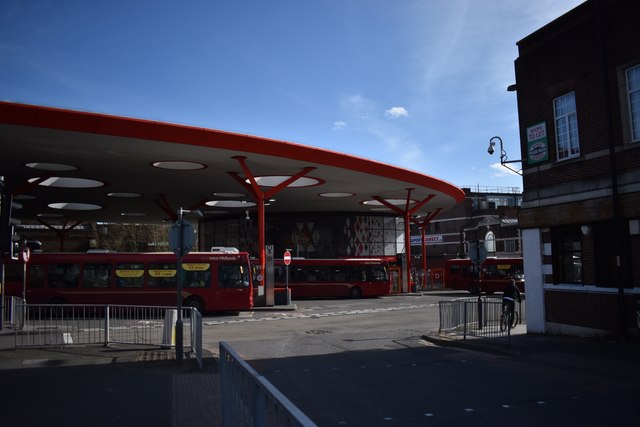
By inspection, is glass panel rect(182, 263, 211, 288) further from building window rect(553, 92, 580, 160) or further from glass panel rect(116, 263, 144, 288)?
building window rect(553, 92, 580, 160)

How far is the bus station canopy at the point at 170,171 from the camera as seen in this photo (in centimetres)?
2108

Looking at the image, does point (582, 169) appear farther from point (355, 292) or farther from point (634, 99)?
point (355, 292)

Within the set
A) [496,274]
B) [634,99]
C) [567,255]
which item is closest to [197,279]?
[567,255]

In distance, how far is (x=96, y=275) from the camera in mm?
25188

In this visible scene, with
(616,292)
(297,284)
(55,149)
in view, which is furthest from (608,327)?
(297,284)

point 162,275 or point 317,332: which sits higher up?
point 162,275

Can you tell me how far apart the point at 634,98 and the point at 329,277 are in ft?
82.4

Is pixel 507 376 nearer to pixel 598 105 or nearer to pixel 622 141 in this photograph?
pixel 622 141

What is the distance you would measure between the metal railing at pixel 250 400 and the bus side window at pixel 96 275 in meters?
20.8

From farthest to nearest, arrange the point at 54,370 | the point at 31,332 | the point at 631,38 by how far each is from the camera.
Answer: the point at 31,332 < the point at 631,38 < the point at 54,370

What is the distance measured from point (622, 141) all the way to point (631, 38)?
250 centimetres

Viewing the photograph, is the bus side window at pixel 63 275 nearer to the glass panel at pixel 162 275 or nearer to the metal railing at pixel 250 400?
the glass panel at pixel 162 275

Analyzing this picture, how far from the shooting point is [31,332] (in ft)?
50.6

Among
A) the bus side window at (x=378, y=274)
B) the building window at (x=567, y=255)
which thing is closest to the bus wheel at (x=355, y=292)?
the bus side window at (x=378, y=274)
